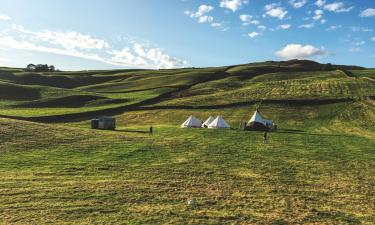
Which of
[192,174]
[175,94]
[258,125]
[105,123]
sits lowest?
[192,174]

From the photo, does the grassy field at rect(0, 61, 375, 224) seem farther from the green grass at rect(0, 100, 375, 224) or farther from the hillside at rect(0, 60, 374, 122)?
the hillside at rect(0, 60, 374, 122)

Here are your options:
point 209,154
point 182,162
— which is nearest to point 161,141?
point 209,154

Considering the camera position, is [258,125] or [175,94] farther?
[175,94]

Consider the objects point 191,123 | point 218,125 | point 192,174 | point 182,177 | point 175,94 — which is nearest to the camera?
point 182,177

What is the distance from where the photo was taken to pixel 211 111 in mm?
93312

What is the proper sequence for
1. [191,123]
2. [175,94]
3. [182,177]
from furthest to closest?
1. [175,94]
2. [191,123]
3. [182,177]

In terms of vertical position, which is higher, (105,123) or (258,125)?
(258,125)

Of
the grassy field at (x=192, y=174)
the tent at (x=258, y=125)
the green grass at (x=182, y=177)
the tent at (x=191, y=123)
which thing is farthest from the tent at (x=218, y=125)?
the green grass at (x=182, y=177)

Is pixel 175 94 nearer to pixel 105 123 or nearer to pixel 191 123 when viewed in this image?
pixel 191 123

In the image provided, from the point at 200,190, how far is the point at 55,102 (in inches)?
3590

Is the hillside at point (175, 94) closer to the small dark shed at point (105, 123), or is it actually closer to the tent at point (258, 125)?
the small dark shed at point (105, 123)

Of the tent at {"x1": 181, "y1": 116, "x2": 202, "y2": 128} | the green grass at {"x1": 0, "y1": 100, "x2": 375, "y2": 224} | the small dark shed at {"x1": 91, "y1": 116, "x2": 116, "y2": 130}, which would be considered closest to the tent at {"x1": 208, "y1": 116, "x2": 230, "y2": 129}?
the tent at {"x1": 181, "y1": 116, "x2": 202, "y2": 128}

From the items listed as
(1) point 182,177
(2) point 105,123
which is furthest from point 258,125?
(1) point 182,177

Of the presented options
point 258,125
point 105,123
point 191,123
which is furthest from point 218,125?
point 105,123
